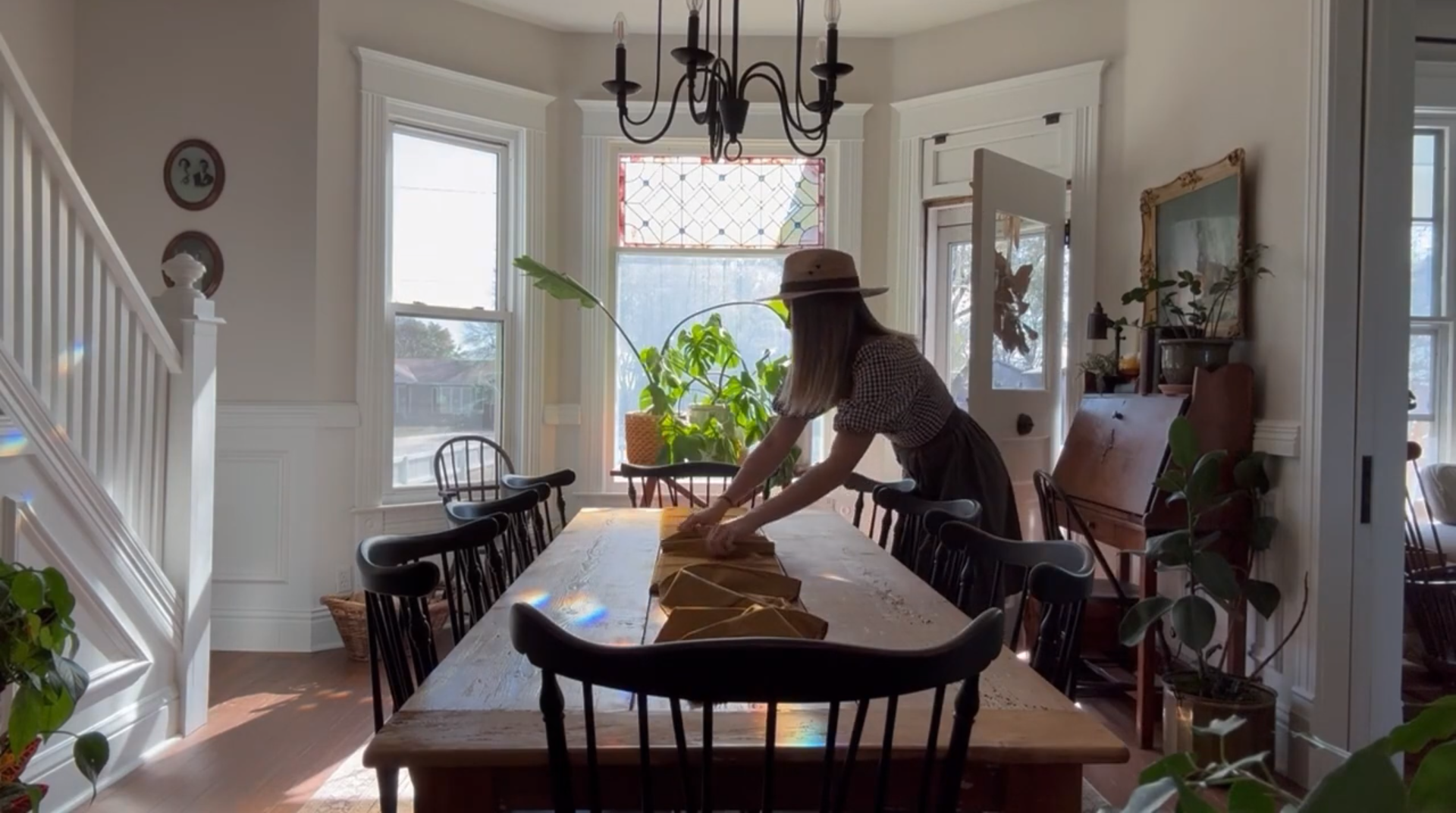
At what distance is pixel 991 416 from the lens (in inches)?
144

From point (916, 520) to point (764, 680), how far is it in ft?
5.11

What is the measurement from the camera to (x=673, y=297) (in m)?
4.76

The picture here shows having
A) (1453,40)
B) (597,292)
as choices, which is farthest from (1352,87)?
(597,292)

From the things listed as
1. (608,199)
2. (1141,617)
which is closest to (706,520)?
(1141,617)

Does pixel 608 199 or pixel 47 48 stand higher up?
pixel 47 48

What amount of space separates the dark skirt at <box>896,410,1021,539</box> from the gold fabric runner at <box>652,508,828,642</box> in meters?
0.62

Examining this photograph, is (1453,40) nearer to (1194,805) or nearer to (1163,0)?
(1163,0)

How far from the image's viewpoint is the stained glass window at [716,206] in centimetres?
475

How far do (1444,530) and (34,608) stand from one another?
182 inches

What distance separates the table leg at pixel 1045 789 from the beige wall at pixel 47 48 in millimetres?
4401

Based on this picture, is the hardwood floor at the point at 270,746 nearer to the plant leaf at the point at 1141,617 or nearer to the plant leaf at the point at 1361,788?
the plant leaf at the point at 1141,617

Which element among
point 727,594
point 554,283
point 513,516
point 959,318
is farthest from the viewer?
point 959,318

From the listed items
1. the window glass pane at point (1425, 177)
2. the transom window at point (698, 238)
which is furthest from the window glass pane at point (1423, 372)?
the transom window at point (698, 238)

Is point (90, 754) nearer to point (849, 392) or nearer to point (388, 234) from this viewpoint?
point (849, 392)
